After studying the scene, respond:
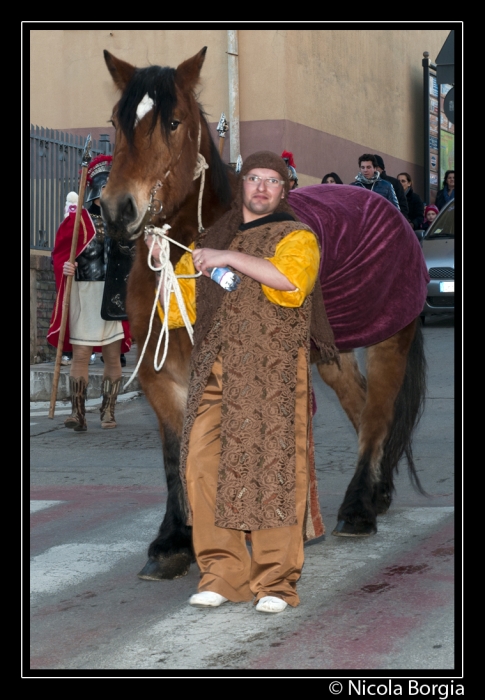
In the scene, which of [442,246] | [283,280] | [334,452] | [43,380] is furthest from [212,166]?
[442,246]

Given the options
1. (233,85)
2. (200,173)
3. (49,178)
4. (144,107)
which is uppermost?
(233,85)

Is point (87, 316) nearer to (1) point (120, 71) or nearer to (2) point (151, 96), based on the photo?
(1) point (120, 71)

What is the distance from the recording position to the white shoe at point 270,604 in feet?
14.8

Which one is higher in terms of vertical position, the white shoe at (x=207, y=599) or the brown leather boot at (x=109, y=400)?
the brown leather boot at (x=109, y=400)

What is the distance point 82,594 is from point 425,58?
78.1 ft

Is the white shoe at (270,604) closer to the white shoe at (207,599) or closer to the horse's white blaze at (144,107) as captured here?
the white shoe at (207,599)

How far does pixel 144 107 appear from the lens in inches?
196

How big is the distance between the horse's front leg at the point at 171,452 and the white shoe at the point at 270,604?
0.75 meters

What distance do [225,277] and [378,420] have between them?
2202 millimetres

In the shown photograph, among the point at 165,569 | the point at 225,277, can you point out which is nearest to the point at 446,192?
the point at 165,569

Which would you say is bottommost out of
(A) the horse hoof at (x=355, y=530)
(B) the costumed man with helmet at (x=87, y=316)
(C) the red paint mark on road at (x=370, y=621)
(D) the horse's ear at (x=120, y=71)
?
(C) the red paint mark on road at (x=370, y=621)

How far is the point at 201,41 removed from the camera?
20.5m

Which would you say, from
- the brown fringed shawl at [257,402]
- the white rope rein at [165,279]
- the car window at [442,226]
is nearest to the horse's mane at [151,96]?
the white rope rein at [165,279]
